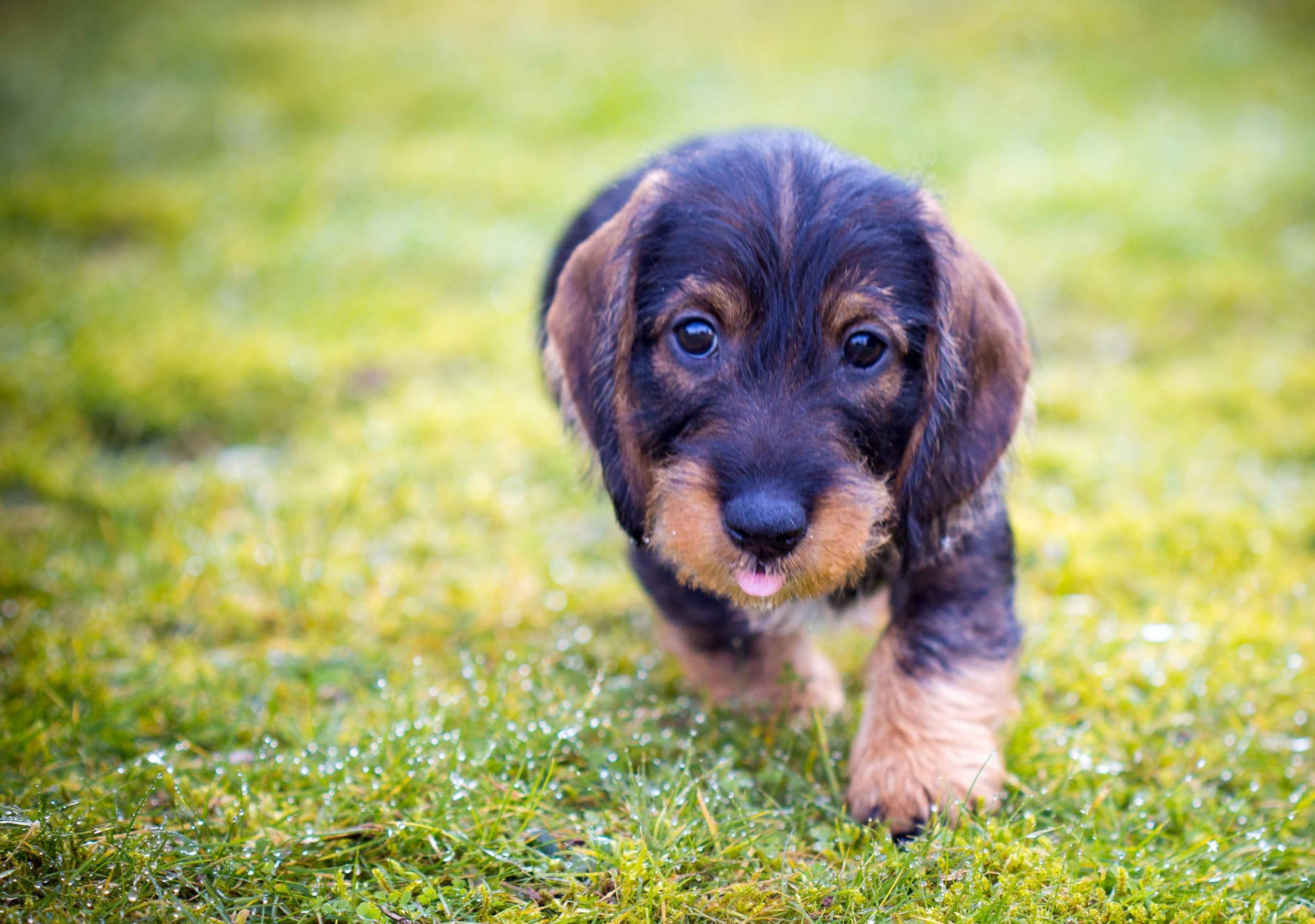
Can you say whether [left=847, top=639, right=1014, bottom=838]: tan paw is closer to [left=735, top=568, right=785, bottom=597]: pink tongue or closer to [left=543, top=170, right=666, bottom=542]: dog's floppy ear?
[left=735, top=568, right=785, bottom=597]: pink tongue

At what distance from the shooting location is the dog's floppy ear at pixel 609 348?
306cm

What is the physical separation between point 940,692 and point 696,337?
124 centimetres

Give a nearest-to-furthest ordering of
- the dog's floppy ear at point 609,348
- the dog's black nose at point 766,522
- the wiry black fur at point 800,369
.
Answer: the dog's black nose at point 766,522
the wiry black fur at point 800,369
the dog's floppy ear at point 609,348

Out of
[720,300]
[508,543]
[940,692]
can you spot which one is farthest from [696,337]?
[508,543]

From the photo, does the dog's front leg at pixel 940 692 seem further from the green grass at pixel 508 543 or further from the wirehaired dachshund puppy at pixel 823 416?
the green grass at pixel 508 543

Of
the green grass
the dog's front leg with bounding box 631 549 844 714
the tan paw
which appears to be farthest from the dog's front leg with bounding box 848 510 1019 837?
the dog's front leg with bounding box 631 549 844 714

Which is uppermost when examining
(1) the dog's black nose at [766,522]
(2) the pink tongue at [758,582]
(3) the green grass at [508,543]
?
(1) the dog's black nose at [766,522]

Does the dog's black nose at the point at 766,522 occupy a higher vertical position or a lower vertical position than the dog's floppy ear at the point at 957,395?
lower

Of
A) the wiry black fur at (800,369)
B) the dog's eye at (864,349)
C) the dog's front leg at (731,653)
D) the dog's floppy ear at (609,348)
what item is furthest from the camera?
the dog's front leg at (731,653)

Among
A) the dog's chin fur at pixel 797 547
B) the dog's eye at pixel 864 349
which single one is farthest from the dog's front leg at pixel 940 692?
the dog's eye at pixel 864 349

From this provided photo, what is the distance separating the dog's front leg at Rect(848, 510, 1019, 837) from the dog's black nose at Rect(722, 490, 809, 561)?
2.46 feet

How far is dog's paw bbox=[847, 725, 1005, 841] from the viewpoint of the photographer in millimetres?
2934

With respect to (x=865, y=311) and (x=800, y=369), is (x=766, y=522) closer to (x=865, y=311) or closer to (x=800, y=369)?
(x=800, y=369)

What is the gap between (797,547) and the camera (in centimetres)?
253
